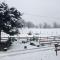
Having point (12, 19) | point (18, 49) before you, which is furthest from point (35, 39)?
point (12, 19)

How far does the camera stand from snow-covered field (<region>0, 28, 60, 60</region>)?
3816mm

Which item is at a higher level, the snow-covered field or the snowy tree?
the snowy tree

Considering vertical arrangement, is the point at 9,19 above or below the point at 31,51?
above

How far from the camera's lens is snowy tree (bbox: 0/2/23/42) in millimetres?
4844

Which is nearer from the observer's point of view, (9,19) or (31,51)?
(31,51)

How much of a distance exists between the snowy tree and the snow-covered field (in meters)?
0.55

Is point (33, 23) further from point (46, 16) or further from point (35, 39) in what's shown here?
point (35, 39)

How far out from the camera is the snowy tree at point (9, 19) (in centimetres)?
484

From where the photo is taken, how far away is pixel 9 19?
4992 mm

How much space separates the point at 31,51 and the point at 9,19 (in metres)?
1.41

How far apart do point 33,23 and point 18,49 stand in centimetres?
108

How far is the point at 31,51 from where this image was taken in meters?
Answer: 4.46

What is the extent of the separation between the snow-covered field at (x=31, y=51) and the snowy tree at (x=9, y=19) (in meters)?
0.55

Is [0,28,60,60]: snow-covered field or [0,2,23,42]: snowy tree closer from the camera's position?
[0,28,60,60]: snow-covered field
